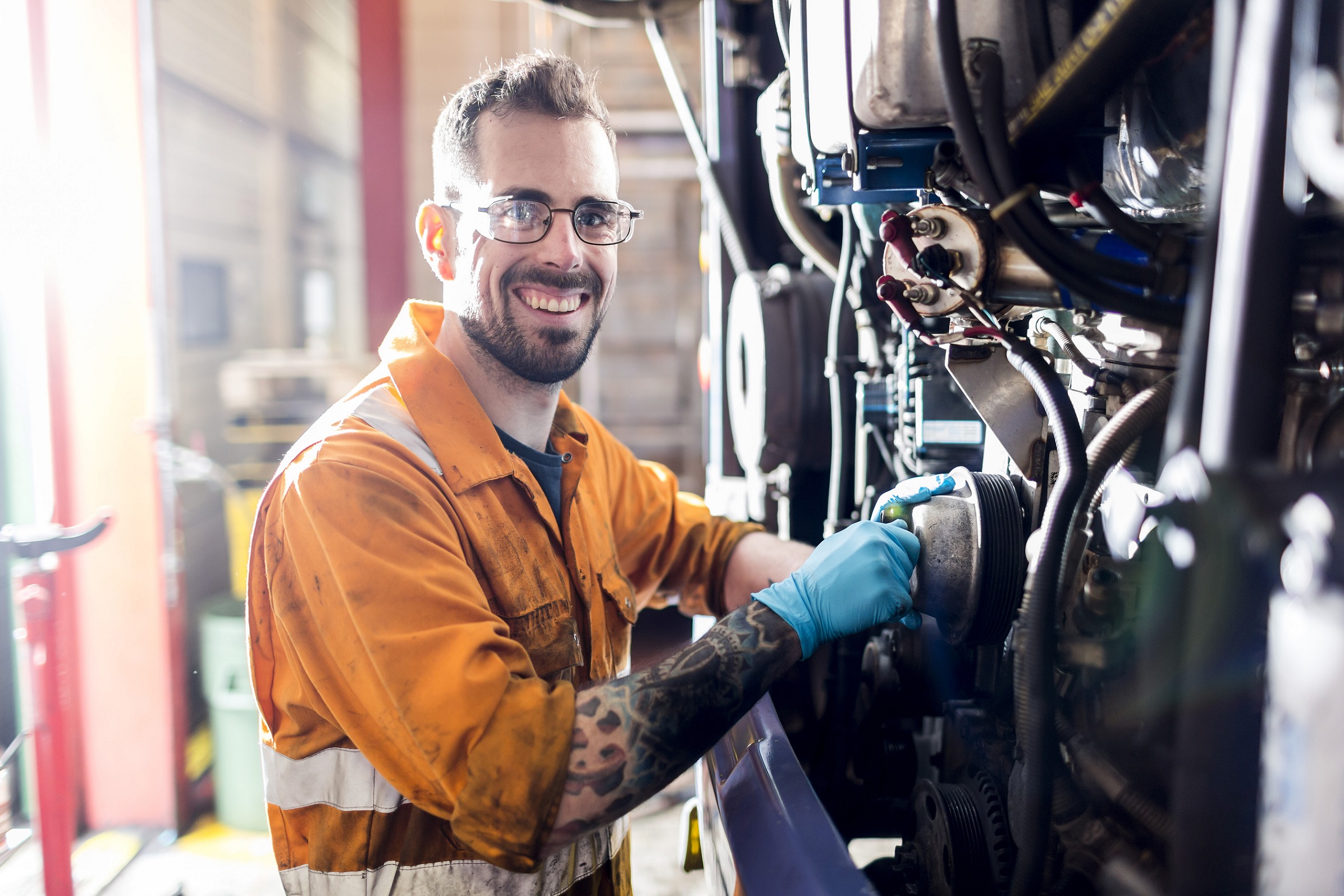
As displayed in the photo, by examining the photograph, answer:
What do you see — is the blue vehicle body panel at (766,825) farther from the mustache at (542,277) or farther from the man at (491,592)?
the mustache at (542,277)

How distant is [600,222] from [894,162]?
61 cm

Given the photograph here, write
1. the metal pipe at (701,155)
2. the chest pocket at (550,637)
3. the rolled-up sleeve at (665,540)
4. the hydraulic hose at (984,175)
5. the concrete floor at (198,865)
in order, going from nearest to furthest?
the hydraulic hose at (984,175) < the chest pocket at (550,637) < the rolled-up sleeve at (665,540) < the metal pipe at (701,155) < the concrete floor at (198,865)

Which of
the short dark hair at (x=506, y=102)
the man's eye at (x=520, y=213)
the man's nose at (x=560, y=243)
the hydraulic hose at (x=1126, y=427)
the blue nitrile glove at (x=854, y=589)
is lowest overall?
the blue nitrile glove at (x=854, y=589)

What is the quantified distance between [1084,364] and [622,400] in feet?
15.5

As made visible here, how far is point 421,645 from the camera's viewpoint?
1132 mm

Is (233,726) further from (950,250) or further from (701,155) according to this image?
(950,250)

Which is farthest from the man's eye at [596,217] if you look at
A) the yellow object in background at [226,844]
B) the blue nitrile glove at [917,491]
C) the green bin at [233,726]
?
the yellow object in background at [226,844]

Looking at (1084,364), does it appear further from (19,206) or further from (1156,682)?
(19,206)

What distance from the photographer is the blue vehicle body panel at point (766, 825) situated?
1.11 metres

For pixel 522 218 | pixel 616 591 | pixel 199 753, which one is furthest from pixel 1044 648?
pixel 199 753

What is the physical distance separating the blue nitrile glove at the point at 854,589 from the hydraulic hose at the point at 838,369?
54 cm

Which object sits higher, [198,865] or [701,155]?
[701,155]

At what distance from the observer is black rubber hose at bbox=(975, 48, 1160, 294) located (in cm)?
96

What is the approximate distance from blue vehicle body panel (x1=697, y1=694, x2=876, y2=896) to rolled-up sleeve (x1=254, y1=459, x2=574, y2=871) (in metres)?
0.30
